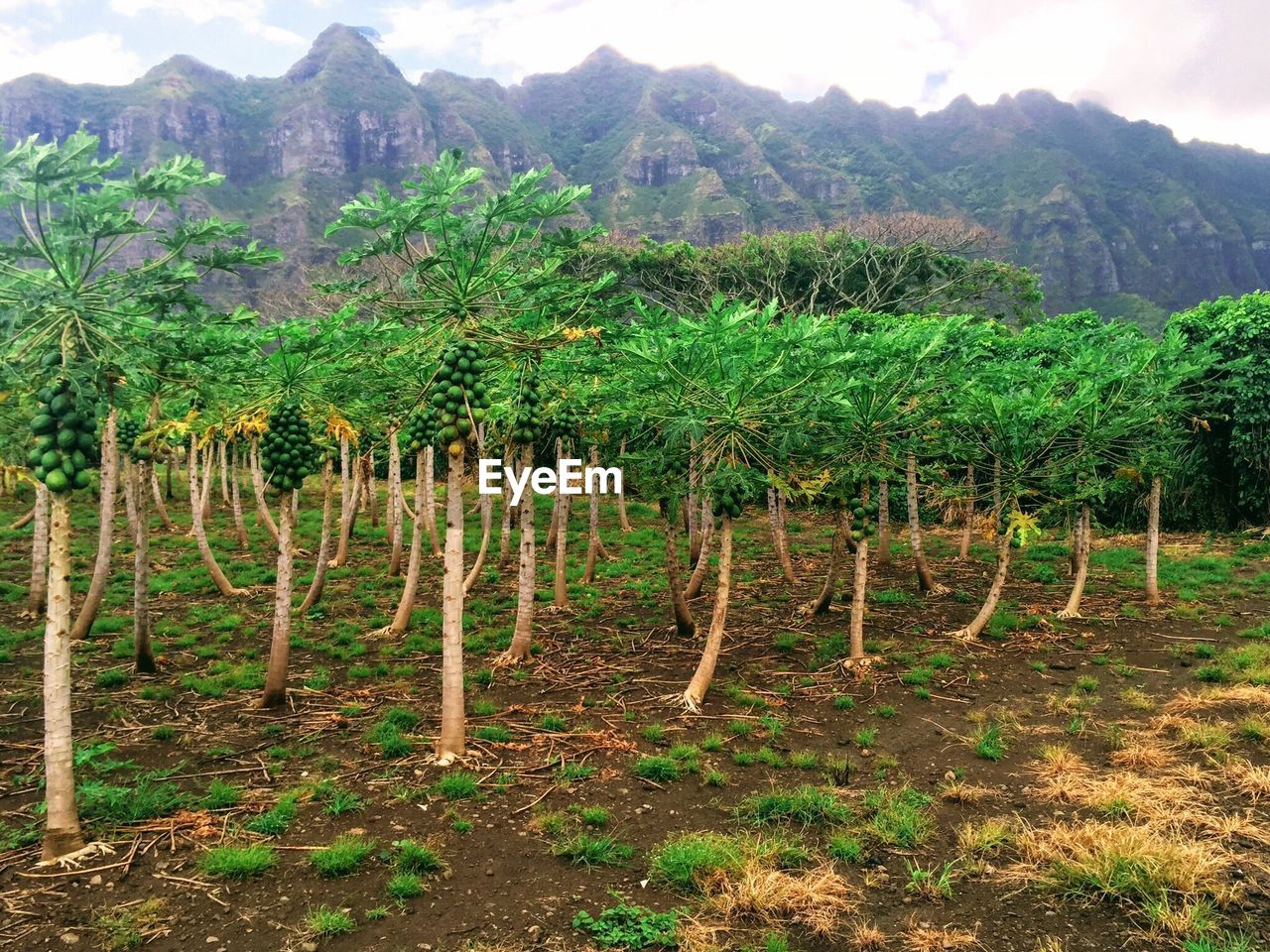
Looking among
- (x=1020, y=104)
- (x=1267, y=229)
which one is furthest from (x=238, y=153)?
(x=1267, y=229)

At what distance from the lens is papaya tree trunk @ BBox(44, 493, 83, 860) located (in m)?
6.27

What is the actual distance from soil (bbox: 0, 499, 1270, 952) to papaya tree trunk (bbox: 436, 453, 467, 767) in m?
0.31

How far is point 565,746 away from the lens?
9117 mm

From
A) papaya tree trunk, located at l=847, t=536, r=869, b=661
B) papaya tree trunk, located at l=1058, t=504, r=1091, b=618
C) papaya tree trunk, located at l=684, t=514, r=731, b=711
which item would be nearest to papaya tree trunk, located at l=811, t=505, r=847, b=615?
papaya tree trunk, located at l=847, t=536, r=869, b=661

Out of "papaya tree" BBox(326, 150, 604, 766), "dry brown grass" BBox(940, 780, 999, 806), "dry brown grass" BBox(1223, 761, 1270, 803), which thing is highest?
"papaya tree" BBox(326, 150, 604, 766)

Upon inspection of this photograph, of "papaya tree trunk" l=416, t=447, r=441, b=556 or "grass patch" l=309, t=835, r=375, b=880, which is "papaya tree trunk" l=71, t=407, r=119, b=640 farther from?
"grass patch" l=309, t=835, r=375, b=880

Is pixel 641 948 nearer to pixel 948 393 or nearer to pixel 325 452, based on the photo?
pixel 948 393

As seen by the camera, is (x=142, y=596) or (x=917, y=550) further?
(x=917, y=550)

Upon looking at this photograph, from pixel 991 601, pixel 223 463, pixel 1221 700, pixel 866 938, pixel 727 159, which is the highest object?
pixel 727 159

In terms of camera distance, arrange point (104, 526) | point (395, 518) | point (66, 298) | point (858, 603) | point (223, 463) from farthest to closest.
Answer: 1. point (223, 463)
2. point (395, 518)
3. point (104, 526)
4. point (858, 603)
5. point (66, 298)

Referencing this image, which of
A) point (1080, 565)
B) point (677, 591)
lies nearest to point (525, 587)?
point (677, 591)

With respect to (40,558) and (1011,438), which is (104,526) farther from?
(1011,438)

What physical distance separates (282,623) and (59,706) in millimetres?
3802

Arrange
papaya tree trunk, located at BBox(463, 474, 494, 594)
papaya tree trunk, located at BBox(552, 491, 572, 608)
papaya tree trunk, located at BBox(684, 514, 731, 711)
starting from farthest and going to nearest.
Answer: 1. papaya tree trunk, located at BBox(463, 474, 494, 594)
2. papaya tree trunk, located at BBox(552, 491, 572, 608)
3. papaya tree trunk, located at BBox(684, 514, 731, 711)
